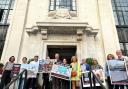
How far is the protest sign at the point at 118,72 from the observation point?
9.04 meters

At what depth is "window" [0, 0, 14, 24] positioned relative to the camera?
13953 millimetres

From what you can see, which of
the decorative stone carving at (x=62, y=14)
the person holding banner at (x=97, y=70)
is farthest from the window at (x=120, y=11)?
the person holding banner at (x=97, y=70)

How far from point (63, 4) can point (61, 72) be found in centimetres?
659

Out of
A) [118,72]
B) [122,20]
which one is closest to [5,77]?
[118,72]

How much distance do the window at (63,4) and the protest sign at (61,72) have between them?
5.79m

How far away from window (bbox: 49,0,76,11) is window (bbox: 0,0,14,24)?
8.10 feet

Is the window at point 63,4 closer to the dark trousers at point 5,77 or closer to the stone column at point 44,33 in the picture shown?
the stone column at point 44,33

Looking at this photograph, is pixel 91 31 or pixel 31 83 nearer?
pixel 31 83

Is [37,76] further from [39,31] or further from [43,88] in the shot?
[39,31]

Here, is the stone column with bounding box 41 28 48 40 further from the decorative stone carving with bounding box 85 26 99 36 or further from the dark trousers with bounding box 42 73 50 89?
the dark trousers with bounding box 42 73 50 89

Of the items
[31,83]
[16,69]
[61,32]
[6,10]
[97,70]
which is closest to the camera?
[97,70]

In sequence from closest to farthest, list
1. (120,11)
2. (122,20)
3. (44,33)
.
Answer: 1. (44,33)
2. (122,20)
3. (120,11)

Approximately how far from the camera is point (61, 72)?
9000 mm

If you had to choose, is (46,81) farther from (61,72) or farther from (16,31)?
(16,31)
